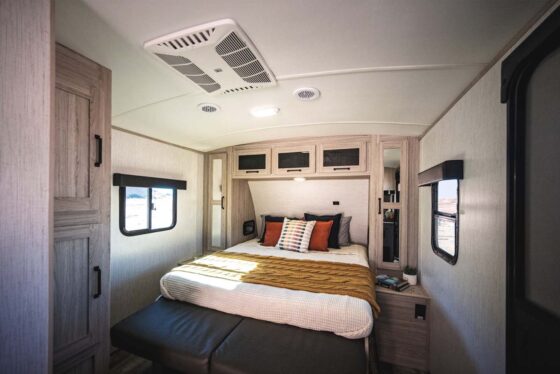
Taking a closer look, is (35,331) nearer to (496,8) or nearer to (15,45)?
(15,45)

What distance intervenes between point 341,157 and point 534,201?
208cm

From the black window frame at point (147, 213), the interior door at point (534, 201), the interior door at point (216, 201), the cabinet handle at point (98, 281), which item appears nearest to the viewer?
the interior door at point (534, 201)

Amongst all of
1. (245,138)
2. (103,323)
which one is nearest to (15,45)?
(103,323)

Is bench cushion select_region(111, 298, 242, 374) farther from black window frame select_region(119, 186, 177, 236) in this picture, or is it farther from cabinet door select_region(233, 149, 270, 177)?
cabinet door select_region(233, 149, 270, 177)

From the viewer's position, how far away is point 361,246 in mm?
3203

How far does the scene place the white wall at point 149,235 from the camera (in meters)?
2.35

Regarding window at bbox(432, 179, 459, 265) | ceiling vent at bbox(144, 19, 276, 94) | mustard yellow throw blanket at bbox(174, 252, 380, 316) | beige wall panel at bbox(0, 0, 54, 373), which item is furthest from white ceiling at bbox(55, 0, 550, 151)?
mustard yellow throw blanket at bbox(174, 252, 380, 316)

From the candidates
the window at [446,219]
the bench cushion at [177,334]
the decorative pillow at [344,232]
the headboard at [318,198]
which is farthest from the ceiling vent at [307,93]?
the decorative pillow at [344,232]

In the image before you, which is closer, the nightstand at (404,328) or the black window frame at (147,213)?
the nightstand at (404,328)

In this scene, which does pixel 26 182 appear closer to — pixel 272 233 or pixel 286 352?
pixel 286 352

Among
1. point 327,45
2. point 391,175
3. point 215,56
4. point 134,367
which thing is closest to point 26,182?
point 215,56

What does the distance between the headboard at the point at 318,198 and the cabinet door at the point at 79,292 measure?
2602 millimetres

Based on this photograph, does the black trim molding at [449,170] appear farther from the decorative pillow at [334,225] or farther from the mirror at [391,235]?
the decorative pillow at [334,225]

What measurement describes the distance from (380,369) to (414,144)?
7.94ft
